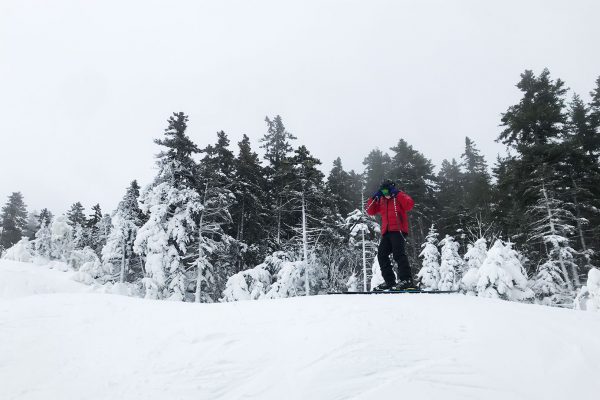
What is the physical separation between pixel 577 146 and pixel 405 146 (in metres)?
20.7

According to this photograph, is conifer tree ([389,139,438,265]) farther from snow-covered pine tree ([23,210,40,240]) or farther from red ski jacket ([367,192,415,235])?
snow-covered pine tree ([23,210,40,240])

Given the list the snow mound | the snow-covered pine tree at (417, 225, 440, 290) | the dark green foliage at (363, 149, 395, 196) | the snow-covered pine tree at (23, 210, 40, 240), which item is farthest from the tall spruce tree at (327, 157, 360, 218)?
the snow-covered pine tree at (23, 210, 40, 240)


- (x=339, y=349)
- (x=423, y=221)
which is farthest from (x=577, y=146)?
(x=339, y=349)

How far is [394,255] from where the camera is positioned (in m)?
7.37

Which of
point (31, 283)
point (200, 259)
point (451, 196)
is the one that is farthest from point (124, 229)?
point (451, 196)

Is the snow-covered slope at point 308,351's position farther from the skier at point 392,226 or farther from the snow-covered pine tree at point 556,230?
the snow-covered pine tree at point 556,230

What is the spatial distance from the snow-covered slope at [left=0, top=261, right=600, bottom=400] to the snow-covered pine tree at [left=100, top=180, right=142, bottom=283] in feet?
86.7

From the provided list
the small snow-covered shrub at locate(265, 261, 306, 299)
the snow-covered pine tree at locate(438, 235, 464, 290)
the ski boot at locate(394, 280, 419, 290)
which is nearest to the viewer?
the ski boot at locate(394, 280, 419, 290)

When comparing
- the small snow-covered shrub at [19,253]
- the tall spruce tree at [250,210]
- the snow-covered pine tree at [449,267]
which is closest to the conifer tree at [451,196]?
the snow-covered pine tree at [449,267]

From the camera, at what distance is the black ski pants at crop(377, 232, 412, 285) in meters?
7.22

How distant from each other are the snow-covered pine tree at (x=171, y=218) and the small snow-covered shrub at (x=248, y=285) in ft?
10.0

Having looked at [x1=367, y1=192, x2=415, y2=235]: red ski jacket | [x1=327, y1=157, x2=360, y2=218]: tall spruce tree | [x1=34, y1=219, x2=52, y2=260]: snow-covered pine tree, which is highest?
[x1=327, y1=157, x2=360, y2=218]: tall spruce tree

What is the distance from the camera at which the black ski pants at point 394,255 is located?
7223 millimetres

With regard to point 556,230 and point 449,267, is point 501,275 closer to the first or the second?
point 449,267
